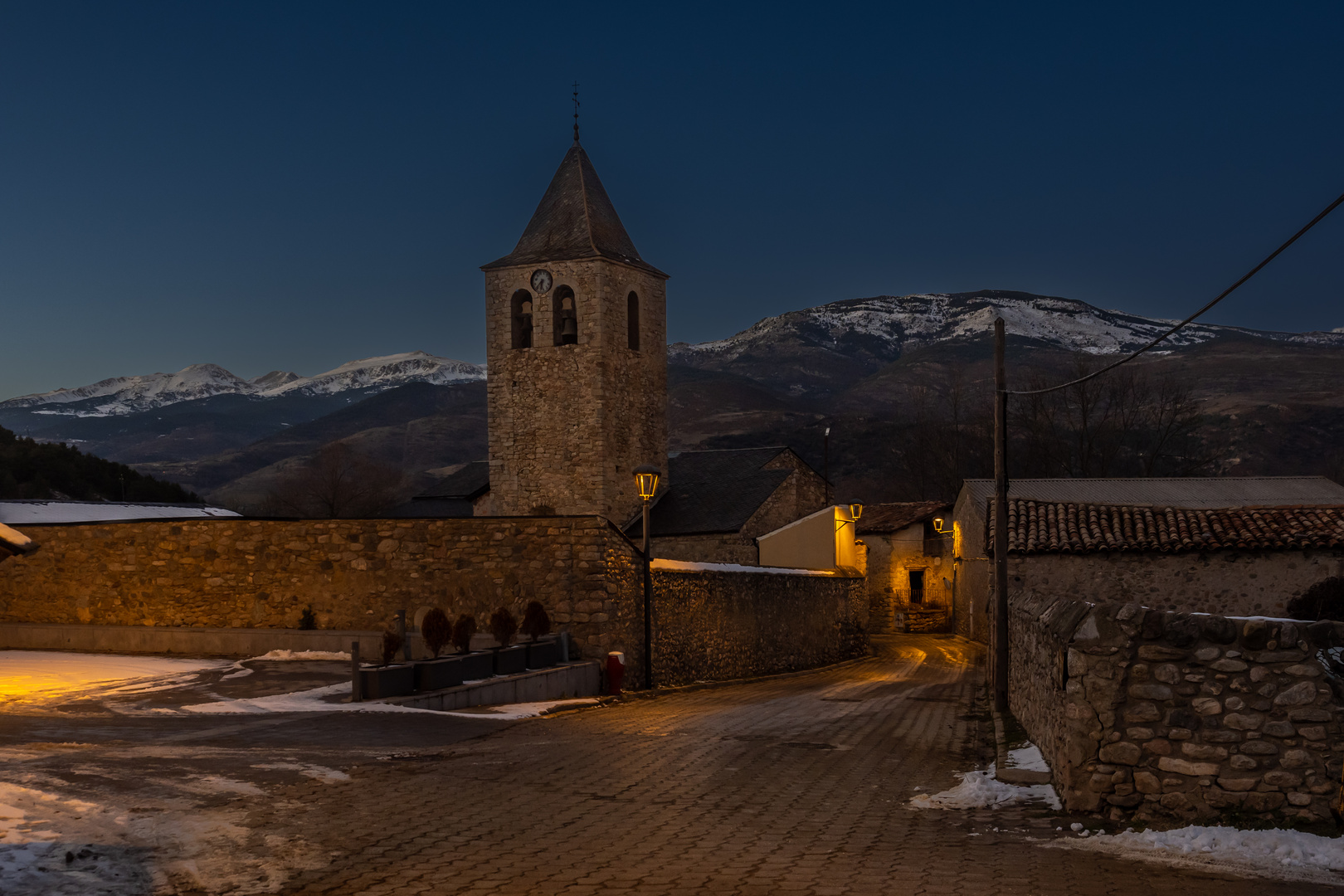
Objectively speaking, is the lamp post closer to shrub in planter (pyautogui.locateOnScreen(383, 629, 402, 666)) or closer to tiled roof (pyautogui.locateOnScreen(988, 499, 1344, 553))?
shrub in planter (pyautogui.locateOnScreen(383, 629, 402, 666))

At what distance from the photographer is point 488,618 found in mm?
17312

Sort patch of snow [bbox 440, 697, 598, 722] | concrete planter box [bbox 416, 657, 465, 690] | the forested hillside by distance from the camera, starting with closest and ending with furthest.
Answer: patch of snow [bbox 440, 697, 598, 722]
concrete planter box [bbox 416, 657, 465, 690]
the forested hillside

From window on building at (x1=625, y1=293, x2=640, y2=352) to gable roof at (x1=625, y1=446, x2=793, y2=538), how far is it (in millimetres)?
→ 5442

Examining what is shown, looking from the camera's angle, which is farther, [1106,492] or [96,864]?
[1106,492]

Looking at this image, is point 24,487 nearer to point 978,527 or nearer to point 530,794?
point 978,527

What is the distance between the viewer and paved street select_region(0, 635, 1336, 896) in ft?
20.2

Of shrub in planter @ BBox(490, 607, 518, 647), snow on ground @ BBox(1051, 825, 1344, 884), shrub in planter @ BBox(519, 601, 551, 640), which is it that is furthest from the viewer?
shrub in planter @ BBox(519, 601, 551, 640)

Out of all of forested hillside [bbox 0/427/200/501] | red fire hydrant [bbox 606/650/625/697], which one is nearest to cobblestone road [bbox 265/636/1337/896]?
red fire hydrant [bbox 606/650/625/697]

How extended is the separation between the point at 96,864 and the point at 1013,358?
193m

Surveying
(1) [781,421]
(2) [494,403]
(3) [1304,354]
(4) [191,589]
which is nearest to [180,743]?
(4) [191,589]

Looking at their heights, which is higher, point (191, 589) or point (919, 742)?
point (191, 589)

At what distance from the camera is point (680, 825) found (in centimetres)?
759

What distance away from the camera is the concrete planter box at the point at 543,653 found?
1580 centimetres

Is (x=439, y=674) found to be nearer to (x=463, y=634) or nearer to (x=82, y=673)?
(x=463, y=634)
